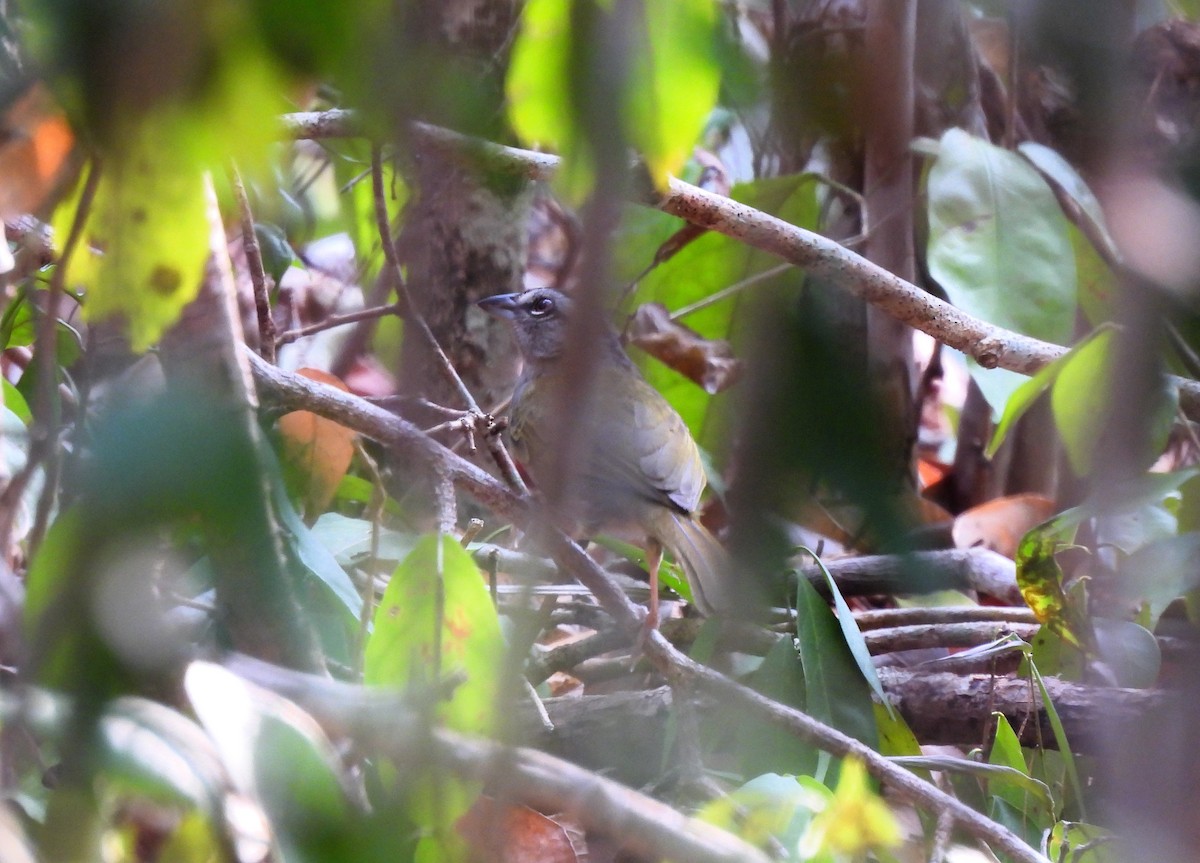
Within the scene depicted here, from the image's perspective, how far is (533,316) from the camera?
3.59m

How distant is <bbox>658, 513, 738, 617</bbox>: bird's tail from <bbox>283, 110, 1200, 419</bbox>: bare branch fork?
2.54 feet

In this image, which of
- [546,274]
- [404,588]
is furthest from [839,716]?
[546,274]

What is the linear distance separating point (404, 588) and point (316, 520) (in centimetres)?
117

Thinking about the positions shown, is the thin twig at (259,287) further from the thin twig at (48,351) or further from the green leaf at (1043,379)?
the green leaf at (1043,379)

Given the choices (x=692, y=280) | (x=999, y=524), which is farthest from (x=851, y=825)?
(x=999, y=524)

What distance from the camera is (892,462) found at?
1084 mm

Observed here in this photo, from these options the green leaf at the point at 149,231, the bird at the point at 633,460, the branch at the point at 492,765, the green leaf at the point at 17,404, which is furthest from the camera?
the bird at the point at 633,460

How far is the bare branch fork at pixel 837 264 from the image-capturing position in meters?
2.04

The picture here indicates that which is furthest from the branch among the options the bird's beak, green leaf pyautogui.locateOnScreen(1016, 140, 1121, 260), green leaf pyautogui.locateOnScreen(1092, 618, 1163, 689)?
the bird's beak

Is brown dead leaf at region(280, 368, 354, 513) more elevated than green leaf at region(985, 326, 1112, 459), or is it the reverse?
green leaf at region(985, 326, 1112, 459)

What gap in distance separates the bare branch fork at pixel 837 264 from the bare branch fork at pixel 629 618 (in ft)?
1.68

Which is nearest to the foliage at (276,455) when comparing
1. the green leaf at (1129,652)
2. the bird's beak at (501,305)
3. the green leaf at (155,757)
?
the green leaf at (155,757)

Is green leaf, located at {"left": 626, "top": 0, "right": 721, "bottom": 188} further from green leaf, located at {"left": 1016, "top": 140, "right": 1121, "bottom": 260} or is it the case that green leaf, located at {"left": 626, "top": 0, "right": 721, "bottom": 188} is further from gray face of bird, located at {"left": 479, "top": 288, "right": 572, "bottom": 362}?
gray face of bird, located at {"left": 479, "top": 288, "right": 572, "bottom": 362}

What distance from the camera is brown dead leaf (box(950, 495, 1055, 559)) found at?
374 centimetres
